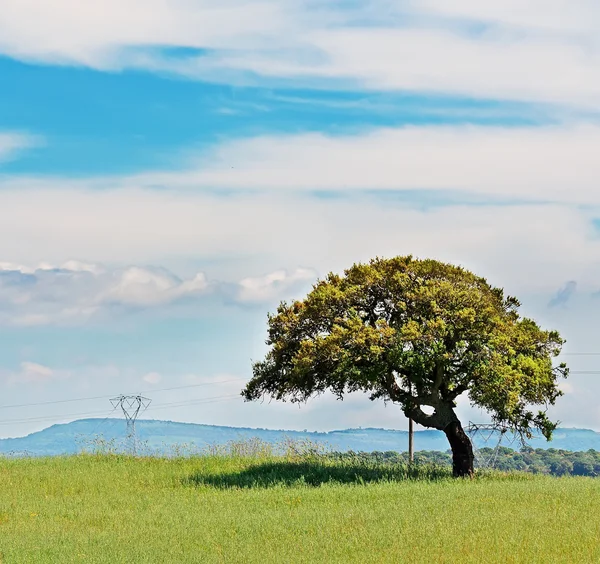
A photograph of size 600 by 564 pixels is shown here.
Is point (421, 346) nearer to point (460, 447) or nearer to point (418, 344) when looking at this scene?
point (418, 344)

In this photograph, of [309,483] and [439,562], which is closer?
[439,562]

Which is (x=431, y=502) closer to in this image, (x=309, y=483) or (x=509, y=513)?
(x=509, y=513)

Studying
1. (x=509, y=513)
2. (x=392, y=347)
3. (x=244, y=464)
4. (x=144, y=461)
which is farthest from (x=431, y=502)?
(x=144, y=461)

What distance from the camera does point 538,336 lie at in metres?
33.3

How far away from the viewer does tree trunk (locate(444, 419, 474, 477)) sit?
3331 cm

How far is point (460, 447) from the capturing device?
3331cm

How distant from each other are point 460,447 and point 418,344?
5168 millimetres

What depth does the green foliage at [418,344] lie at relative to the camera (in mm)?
30906

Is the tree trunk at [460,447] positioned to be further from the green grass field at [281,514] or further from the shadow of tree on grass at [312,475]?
the green grass field at [281,514]

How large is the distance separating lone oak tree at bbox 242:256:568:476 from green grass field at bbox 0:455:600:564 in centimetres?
296

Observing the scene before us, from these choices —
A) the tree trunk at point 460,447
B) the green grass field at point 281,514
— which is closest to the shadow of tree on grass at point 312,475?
the green grass field at point 281,514

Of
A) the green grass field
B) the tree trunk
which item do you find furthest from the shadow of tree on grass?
the tree trunk

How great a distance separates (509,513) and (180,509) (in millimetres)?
9563

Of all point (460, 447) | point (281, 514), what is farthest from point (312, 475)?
point (281, 514)
